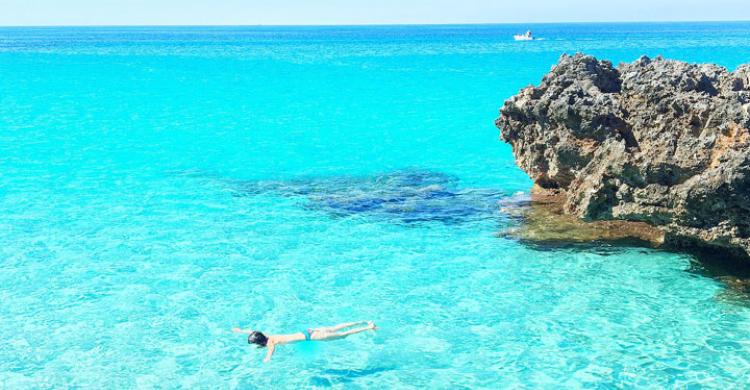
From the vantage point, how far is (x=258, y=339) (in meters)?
8.93

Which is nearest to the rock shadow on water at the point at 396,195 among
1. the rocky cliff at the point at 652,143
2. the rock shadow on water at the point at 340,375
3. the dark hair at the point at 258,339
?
the rocky cliff at the point at 652,143

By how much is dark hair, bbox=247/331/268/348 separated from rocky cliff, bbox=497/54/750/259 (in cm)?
567

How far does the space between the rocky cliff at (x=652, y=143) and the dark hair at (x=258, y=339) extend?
5.67m

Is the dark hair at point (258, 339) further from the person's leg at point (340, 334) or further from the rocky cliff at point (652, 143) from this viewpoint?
the rocky cliff at point (652, 143)

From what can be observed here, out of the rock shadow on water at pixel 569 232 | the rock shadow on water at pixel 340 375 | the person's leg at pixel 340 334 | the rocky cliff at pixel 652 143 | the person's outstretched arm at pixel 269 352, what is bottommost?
the rock shadow on water at pixel 340 375

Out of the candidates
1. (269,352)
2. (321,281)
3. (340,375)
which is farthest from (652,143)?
(269,352)

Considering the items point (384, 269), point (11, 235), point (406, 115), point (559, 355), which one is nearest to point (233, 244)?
point (384, 269)

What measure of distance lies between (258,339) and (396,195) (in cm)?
758

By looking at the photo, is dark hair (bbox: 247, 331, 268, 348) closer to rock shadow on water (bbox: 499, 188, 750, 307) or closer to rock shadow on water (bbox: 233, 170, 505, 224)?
rock shadow on water (bbox: 499, 188, 750, 307)

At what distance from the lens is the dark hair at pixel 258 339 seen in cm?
893

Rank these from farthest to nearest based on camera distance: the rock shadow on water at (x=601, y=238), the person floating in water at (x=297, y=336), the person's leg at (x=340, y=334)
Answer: the rock shadow on water at (x=601, y=238), the person's leg at (x=340, y=334), the person floating in water at (x=297, y=336)

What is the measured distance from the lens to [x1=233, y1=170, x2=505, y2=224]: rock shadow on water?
1445 centimetres

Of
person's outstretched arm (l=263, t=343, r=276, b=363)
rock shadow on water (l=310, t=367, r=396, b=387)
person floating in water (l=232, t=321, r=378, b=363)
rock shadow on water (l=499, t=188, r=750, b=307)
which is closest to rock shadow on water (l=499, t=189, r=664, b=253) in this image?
rock shadow on water (l=499, t=188, r=750, b=307)

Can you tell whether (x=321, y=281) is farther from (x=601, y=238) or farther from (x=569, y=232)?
(x=601, y=238)
